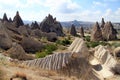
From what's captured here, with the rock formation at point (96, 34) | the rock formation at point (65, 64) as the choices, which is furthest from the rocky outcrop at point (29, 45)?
the rock formation at point (96, 34)

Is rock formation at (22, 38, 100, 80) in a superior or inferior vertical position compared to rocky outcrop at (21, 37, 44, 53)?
superior

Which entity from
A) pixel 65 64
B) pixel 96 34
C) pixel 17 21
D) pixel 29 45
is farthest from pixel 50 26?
pixel 65 64

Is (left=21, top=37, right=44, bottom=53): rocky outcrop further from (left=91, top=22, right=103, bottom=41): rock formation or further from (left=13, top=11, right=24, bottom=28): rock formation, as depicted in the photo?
(left=13, top=11, right=24, bottom=28): rock formation

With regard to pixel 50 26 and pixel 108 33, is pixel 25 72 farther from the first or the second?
pixel 50 26

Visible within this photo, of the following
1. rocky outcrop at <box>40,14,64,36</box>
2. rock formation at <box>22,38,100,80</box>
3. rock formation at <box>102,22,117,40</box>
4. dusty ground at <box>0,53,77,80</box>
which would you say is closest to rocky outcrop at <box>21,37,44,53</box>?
rock formation at <box>22,38,100,80</box>

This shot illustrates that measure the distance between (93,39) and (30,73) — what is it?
51.0 m

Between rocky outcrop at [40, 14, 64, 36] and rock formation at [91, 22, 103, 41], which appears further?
rocky outcrop at [40, 14, 64, 36]

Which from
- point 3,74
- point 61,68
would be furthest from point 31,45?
point 3,74

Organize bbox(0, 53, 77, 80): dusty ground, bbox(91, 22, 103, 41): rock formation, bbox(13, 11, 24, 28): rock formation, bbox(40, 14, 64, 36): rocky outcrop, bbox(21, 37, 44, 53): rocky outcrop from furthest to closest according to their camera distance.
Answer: bbox(40, 14, 64, 36): rocky outcrop, bbox(13, 11, 24, 28): rock formation, bbox(91, 22, 103, 41): rock formation, bbox(21, 37, 44, 53): rocky outcrop, bbox(0, 53, 77, 80): dusty ground

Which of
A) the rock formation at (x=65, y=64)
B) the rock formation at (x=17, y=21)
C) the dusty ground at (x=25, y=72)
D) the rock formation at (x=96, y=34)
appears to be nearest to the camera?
the dusty ground at (x=25, y=72)

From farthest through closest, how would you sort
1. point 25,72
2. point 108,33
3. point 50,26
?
point 50,26, point 108,33, point 25,72

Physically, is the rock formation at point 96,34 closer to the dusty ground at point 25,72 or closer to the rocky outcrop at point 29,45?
the rocky outcrop at point 29,45

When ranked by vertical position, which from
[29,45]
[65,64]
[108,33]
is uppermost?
[65,64]

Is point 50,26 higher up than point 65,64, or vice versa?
point 65,64
